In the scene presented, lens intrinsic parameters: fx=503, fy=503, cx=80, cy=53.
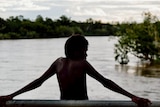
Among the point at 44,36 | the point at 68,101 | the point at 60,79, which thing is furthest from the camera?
the point at 44,36

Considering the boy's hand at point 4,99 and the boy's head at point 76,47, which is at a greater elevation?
the boy's head at point 76,47

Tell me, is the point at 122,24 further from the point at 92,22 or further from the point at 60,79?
the point at 92,22

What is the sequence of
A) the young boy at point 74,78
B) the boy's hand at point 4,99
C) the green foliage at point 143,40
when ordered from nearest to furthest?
the boy's hand at point 4,99 < the young boy at point 74,78 < the green foliage at point 143,40

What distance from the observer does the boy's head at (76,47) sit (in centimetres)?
342

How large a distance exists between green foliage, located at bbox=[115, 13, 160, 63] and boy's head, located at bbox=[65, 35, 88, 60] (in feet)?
129

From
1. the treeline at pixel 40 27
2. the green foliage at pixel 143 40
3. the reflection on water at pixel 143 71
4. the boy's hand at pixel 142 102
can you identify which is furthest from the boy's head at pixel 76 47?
the treeline at pixel 40 27

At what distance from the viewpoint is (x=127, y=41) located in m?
43.7

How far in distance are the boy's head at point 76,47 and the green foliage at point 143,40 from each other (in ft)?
129

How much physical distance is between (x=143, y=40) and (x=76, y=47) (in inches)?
1593

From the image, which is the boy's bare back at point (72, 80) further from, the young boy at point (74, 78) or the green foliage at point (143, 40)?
the green foliage at point (143, 40)

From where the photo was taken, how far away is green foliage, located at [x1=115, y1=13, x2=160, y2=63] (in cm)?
4269

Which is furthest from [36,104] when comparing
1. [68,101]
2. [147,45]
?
[147,45]

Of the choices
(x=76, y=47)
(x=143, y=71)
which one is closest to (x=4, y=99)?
(x=76, y=47)

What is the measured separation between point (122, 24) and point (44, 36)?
115 m
